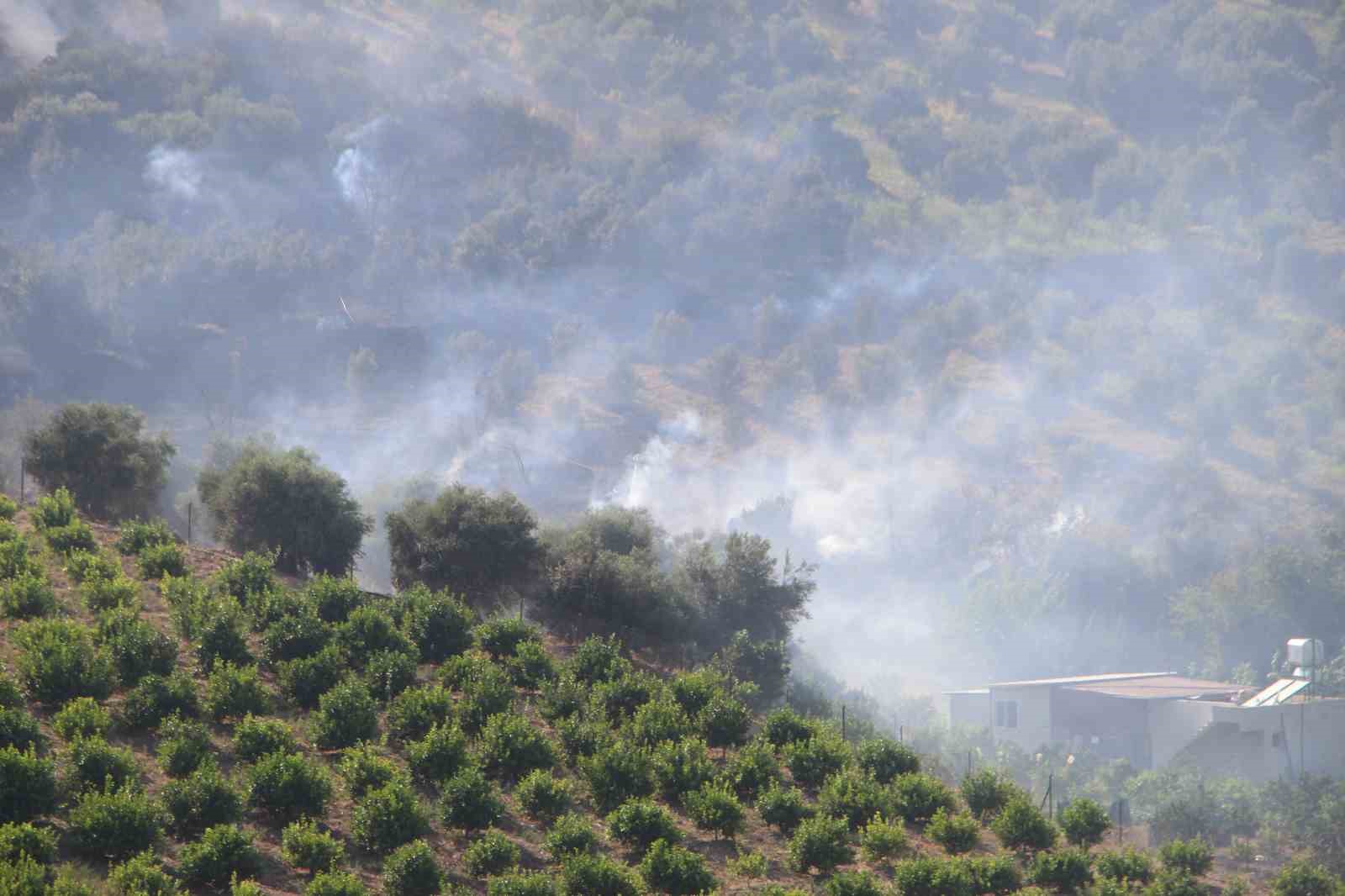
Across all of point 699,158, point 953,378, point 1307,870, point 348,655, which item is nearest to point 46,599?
point 348,655

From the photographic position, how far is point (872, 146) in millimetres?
193625

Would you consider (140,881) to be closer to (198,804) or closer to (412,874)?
(198,804)

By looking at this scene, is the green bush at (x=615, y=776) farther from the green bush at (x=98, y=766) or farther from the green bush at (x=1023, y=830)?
the green bush at (x=98, y=766)

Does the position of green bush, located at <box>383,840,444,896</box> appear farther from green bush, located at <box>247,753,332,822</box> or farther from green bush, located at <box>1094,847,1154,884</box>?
green bush, located at <box>1094,847,1154,884</box>

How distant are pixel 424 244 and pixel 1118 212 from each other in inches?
3491

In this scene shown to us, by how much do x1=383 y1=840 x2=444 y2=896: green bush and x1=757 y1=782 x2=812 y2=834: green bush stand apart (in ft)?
27.9

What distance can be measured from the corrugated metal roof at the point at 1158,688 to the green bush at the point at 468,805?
179 feet

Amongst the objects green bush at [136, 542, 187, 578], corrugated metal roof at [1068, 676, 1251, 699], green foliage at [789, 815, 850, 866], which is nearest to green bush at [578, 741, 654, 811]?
green foliage at [789, 815, 850, 866]

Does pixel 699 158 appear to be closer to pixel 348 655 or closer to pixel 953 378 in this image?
pixel 953 378

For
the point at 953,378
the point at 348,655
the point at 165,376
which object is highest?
the point at 953,378

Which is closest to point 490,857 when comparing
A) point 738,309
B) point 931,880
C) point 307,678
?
point 307,678

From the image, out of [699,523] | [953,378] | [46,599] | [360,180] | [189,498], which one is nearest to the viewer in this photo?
[46,599]

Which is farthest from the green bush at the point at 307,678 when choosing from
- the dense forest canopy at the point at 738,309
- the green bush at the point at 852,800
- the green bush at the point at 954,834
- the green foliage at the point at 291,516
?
the dense forest canopy at the point at 738,309

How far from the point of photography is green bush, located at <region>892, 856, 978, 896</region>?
93.0 feet
